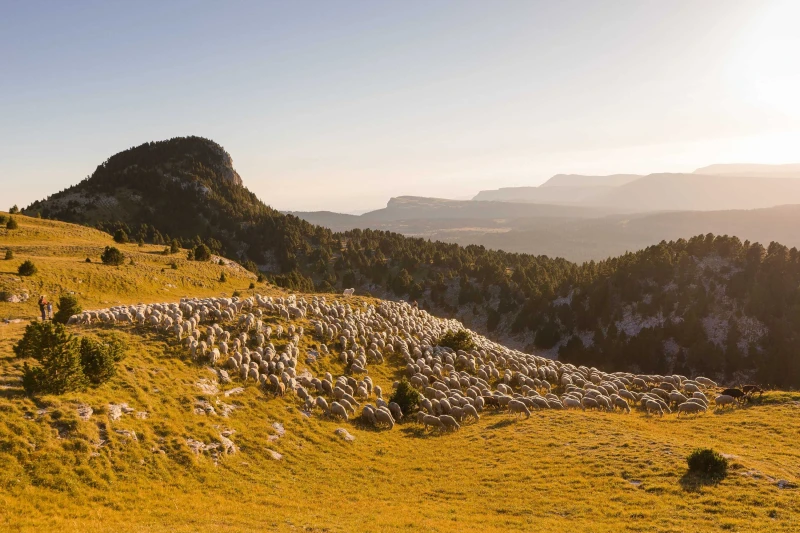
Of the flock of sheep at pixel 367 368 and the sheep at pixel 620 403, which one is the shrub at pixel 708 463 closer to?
the flock of sheep at pixel 367 368

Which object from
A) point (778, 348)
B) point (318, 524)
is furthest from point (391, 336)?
point (778, 348)

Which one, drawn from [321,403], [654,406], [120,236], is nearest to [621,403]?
[654,406]

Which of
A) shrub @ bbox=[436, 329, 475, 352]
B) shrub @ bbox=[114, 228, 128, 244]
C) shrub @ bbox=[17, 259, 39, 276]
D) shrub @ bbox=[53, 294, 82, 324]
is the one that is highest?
shrub @ bbox=[114, 228, 128, 244]

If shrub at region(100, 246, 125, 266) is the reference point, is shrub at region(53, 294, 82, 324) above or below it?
below

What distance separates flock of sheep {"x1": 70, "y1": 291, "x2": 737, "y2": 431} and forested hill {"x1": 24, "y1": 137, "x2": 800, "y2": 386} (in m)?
38.1

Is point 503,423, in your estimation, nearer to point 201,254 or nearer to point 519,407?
point 519,407

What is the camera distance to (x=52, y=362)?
68.6 ft

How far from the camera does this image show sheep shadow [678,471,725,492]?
18656 mm

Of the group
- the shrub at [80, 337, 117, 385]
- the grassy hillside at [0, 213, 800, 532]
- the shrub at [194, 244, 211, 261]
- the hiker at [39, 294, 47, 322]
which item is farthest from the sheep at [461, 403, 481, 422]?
the shrub at [194, 244, 211, 261]

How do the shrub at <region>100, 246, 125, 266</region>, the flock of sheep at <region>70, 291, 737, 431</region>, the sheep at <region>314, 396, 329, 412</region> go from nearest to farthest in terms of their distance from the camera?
the sheep at <region>314, 396, 329, 412</region>
the flock of sheep at <region>70, 291, 737, 431</region>
the shrub at <region>100, 246, 125, 266</region>

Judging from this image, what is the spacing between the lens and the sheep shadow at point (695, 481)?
61.2 ft

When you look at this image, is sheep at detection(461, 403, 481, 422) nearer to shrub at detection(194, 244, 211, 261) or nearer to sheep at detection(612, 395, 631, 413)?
sheep at detection(612, 395, 631, 413)

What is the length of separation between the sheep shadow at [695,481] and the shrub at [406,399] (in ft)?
60.5

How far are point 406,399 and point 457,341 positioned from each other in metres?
19.0
